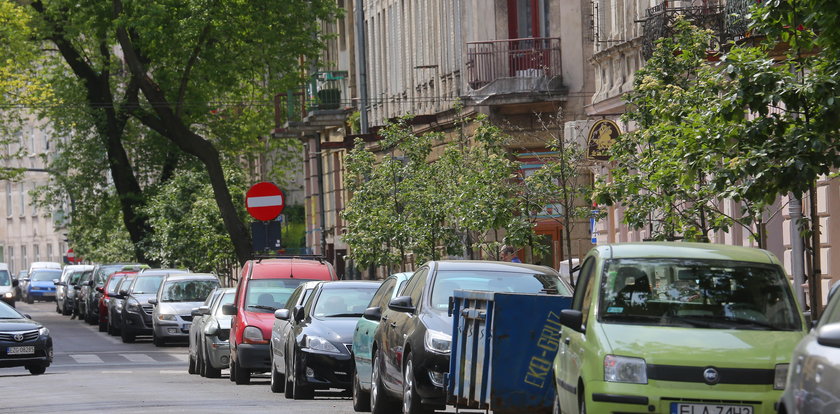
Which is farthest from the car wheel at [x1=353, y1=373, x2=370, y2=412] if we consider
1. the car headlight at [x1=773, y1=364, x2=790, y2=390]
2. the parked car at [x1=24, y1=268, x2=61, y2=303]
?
the parked car at [x1=24, y1=268, x2=61, y2=303]

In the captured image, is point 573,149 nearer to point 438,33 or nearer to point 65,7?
point 438,33

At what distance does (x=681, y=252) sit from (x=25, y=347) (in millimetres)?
19559

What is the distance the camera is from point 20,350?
30797mm

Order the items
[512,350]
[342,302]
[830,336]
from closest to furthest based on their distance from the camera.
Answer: [830,336] < [512,350] < [342,302]

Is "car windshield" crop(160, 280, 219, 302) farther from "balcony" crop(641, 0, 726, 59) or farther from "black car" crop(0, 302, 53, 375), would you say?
"balcony" crop(641, 0, 726, 59)

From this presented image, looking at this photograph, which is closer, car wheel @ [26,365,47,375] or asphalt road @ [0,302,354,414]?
asphalt road @ [0,302,354,414]

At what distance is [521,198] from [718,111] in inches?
487

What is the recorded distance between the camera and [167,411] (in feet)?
63.9

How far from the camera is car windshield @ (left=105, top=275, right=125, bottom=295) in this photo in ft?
164

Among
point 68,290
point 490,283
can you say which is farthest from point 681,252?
point 68,290

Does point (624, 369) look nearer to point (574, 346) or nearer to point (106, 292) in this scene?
point (574, 346)

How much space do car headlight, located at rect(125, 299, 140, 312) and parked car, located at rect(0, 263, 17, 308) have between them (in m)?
20.5

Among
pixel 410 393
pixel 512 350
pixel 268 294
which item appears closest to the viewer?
pixel 512 350

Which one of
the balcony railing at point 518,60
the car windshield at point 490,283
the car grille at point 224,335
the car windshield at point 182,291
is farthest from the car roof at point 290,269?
the car windshield at point 182,291
